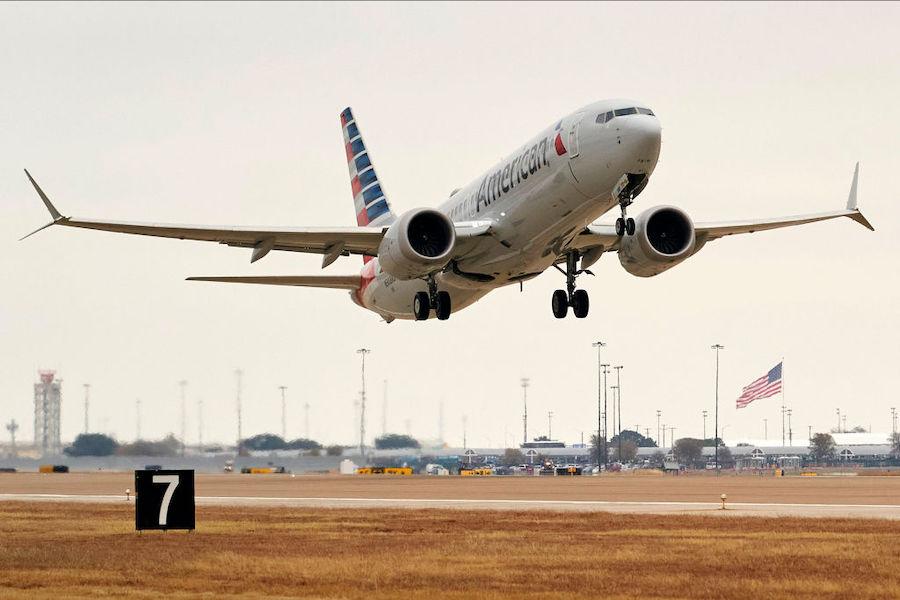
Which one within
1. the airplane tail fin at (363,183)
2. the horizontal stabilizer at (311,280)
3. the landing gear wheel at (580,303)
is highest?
the airplane tail fin at (363,183)

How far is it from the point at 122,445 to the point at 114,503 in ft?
229

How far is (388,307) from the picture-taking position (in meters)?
58.7

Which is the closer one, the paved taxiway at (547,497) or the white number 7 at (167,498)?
the white number 7 at (167,498)

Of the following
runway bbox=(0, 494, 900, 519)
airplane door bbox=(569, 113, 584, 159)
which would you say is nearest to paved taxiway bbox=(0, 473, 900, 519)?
runway bbox=(0, 494, 900, 519)

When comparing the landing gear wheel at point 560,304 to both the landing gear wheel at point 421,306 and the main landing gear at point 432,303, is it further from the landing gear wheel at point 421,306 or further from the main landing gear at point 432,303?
the landing gear wheel at point 421,306

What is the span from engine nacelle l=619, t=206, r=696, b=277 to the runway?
8.42 m

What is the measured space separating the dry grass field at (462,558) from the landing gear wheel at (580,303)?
1348cm

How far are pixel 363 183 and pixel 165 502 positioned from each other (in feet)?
125

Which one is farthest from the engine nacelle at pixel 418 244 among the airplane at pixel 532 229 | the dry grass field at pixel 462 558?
the dry grass field at pixel 462 558

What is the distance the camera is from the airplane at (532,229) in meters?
Result: 41.0

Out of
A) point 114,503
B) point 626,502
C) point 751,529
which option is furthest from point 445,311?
point 751,529

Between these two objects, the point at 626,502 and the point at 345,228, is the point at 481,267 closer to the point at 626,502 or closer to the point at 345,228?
the point at 345,228

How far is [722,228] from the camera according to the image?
52781 mm

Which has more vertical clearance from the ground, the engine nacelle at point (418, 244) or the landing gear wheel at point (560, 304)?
the engine nacelle at point (418, 244)
